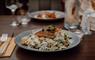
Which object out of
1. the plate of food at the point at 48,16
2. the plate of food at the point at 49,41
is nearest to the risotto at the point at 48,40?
the plate of food at the point at 49,41

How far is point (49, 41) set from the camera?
1.07 metres

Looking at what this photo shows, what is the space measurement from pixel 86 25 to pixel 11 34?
18.5 inches

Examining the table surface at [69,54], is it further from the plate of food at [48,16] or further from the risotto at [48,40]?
the plate of food at [48,16]

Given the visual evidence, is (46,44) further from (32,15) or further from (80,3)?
(32,15)

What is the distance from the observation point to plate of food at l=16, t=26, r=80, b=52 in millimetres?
1036

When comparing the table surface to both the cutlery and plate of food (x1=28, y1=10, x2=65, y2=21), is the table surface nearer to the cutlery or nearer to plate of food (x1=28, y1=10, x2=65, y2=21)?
the cutlery

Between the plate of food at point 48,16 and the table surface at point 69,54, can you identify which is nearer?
the table surface at point 69,54

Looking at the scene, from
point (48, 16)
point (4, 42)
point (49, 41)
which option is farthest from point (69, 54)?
point (48, 16)

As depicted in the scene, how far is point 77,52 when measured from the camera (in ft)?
3.47

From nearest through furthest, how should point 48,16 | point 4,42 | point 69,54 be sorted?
point 69,54 < point 4,42 < point 48,16

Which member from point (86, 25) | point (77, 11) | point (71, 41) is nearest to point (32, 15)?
point (77, 11)

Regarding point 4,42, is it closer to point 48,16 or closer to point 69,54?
point 69,54

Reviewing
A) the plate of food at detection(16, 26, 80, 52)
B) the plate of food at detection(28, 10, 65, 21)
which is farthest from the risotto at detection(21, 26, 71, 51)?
→ the plate of food at detection(28, 10, 65, 21)

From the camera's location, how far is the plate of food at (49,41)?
1036 millimetres
